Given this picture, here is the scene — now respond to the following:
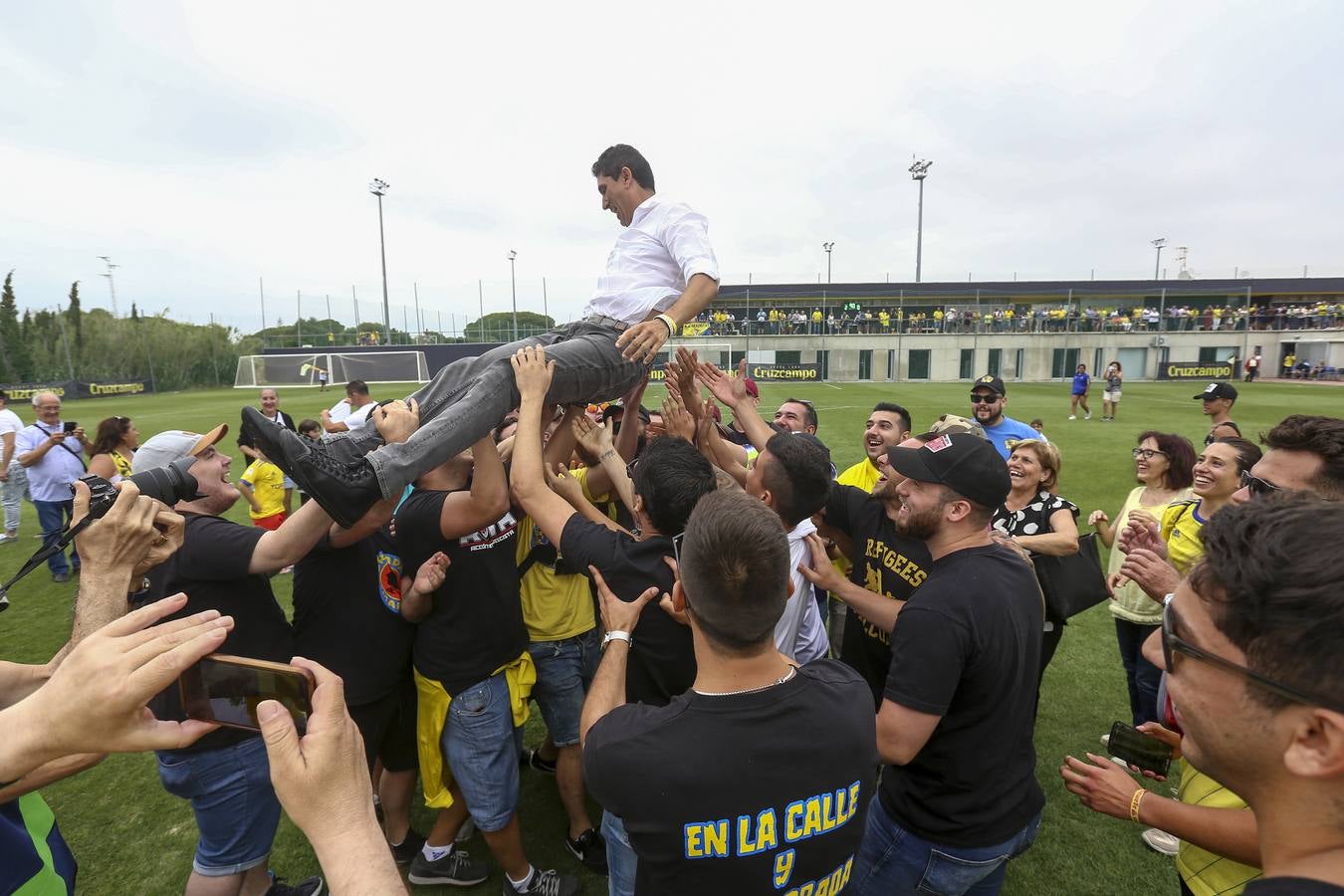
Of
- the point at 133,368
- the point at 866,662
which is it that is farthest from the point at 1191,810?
the point at 133,368

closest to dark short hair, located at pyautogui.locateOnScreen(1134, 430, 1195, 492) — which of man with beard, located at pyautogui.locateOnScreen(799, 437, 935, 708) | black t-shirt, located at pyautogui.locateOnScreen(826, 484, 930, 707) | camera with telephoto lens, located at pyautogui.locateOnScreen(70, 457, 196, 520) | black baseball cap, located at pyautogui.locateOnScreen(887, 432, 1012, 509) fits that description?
man with beard, located at pyautogui.locateOnScreen(799, 437, 935, 708)

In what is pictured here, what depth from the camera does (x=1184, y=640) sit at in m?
1.17

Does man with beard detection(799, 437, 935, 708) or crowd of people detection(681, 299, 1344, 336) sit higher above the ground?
crowd of people detection(681, 299, 1344, 336)

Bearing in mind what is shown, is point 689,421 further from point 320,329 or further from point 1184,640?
point 320,329

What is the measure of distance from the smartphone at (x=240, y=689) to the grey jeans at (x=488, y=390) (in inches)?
41.9

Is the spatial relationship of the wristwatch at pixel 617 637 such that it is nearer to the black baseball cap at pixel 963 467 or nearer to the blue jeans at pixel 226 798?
the black baseball cap at pixel 963 467

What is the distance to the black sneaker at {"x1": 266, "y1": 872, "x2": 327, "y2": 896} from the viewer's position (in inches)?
120

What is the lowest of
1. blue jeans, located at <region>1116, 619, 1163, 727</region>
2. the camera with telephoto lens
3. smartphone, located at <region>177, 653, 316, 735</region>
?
blue jeans, located at <region>1116, 619, 1163, 727</region>

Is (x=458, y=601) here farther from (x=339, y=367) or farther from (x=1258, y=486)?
(x=339, y=367)

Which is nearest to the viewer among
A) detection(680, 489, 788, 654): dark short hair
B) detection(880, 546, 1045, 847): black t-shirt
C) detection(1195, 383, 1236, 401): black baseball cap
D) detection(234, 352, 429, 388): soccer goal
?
detection(680, 489, 788, 654): dark short hair

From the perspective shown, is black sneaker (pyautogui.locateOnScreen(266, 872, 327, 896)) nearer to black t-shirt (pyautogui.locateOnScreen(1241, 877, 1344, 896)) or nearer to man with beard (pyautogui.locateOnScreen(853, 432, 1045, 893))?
man with beard (pyautogui.locateOnScreen(853, 432, 1045, 893))

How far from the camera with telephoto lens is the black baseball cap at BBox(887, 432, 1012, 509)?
2637 millimetres

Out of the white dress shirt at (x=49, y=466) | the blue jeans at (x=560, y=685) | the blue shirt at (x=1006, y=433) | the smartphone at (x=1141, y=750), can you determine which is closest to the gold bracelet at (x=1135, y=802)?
the smartphone at (x=1141, y=750)

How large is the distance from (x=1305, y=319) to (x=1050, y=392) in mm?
26016
